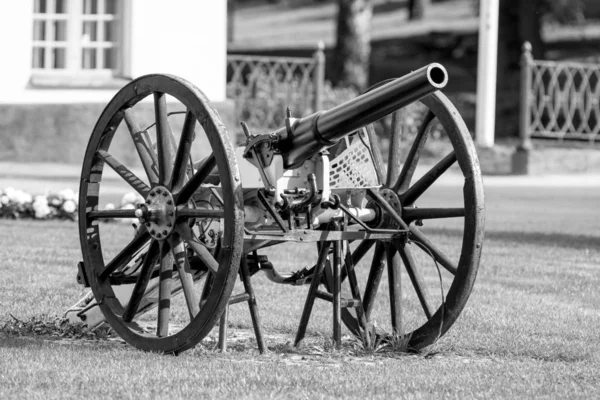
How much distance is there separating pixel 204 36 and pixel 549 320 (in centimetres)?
961

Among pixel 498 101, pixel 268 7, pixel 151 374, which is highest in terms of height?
pixel 268 7

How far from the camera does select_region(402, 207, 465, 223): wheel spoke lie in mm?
6254

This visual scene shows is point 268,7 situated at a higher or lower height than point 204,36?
higher

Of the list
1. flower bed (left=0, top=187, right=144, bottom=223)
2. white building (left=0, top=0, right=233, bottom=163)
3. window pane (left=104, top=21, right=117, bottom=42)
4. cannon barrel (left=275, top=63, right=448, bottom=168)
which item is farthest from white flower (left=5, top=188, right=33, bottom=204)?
cannon barrel (left=275, top=63, right=448, bottom=168)

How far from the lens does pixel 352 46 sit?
77.7 ft

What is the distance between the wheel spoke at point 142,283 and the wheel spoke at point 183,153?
310 millimetres

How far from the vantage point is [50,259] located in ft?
31.3

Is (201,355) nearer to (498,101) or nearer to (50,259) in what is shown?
(50,259)

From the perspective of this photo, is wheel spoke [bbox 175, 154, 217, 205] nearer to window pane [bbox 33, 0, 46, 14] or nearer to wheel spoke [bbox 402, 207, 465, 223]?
wheel spoke [bbox 402, 207, 465, 223]

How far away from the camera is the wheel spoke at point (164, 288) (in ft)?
19.5

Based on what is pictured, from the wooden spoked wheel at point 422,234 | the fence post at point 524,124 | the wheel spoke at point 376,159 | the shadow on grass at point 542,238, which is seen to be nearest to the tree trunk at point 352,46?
the fence post at point 524,124

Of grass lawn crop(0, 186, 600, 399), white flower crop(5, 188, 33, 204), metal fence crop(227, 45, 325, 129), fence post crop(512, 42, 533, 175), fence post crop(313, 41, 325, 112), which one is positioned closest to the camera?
grass lawn crop(0, 186, 600, 399)

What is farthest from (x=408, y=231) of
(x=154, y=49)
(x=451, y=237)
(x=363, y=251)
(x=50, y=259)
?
(x=154, y=49)

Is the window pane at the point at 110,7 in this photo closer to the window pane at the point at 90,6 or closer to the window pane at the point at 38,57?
the window pane at the point at 90,6
